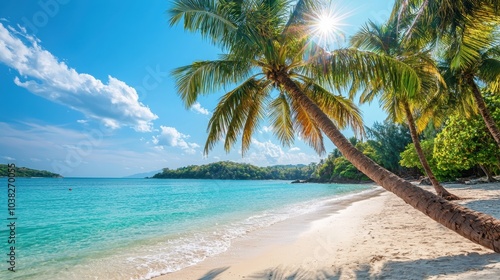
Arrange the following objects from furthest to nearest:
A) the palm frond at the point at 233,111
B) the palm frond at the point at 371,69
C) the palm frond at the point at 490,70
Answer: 1. the palm frond at the point at 490,70
2. the palm frond at the point at 233,111
3. the palm frond at the point at 371,69

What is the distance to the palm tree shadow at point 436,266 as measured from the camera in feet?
11.5

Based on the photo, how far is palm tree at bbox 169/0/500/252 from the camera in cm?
555

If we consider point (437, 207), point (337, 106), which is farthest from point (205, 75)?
point (437, 207)

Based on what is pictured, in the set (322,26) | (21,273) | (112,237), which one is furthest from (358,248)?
(112,237)

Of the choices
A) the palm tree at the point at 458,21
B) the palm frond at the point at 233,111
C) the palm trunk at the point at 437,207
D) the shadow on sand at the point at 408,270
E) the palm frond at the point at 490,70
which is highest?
the palm frond at the point at 490,70

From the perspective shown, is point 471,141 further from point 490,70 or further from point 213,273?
point 213,273

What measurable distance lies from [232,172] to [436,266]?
137 meters

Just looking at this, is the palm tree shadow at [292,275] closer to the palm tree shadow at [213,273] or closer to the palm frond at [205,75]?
the palm tree shadow at [213,273]

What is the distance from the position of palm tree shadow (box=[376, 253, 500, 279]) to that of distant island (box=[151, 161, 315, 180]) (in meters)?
132

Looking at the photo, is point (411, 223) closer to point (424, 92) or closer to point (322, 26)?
point (424, 92)

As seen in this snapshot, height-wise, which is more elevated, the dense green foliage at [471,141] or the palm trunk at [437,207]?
the dense green foliage at [471,141]

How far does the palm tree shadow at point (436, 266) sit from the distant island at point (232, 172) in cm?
13240

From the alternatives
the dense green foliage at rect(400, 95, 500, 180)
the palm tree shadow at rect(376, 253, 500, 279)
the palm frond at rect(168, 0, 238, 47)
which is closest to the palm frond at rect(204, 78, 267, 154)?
the palm frond at rect(168, 0, 238, 47)

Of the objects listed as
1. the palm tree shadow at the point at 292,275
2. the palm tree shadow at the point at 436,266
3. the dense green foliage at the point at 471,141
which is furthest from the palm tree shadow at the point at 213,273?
the dense green foliage at the point at 471,141
